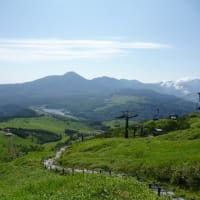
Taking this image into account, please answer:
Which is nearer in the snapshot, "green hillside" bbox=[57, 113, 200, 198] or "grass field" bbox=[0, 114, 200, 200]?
"grass field" bbox=[0, 114, 200, 200]

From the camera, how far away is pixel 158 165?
54312 mm

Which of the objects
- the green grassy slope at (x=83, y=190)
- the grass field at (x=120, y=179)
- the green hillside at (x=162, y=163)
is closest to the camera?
the green grassy slope at (x=83, y=190)

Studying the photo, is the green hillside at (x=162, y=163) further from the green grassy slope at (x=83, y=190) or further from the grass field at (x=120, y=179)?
the green grassy slope at (x=83, y=190)

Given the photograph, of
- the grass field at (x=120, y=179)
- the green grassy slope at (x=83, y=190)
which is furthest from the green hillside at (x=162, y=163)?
the green grassy slope at (x=83, y=190)

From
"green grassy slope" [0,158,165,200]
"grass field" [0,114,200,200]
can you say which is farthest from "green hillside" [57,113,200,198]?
"green grassy slope" [0,158,165,200]

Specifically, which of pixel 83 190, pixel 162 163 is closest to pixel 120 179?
pixel 83 190

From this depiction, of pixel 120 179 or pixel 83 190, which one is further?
pixel 120 179

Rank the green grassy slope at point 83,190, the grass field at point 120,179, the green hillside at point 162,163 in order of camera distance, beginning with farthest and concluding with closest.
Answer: the green hillside at point 162,163 → the grass field at point 120,179 → the green grassy slope at point 83,190

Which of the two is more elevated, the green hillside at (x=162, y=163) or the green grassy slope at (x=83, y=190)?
the green grassy slope at (x=83, y=190)

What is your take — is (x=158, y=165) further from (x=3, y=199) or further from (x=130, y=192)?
(x=3, y=199)

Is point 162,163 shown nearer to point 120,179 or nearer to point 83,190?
point 120,179

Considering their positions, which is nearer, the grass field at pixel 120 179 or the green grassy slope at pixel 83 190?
the green grassy slope at pixel 83 190

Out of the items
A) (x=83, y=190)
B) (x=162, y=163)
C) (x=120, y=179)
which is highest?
(x=83, y=190)

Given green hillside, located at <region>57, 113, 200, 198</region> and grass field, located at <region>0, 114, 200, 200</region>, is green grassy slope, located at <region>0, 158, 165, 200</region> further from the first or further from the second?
green hillside, located at <region>57, 113, 200, 198</region>
